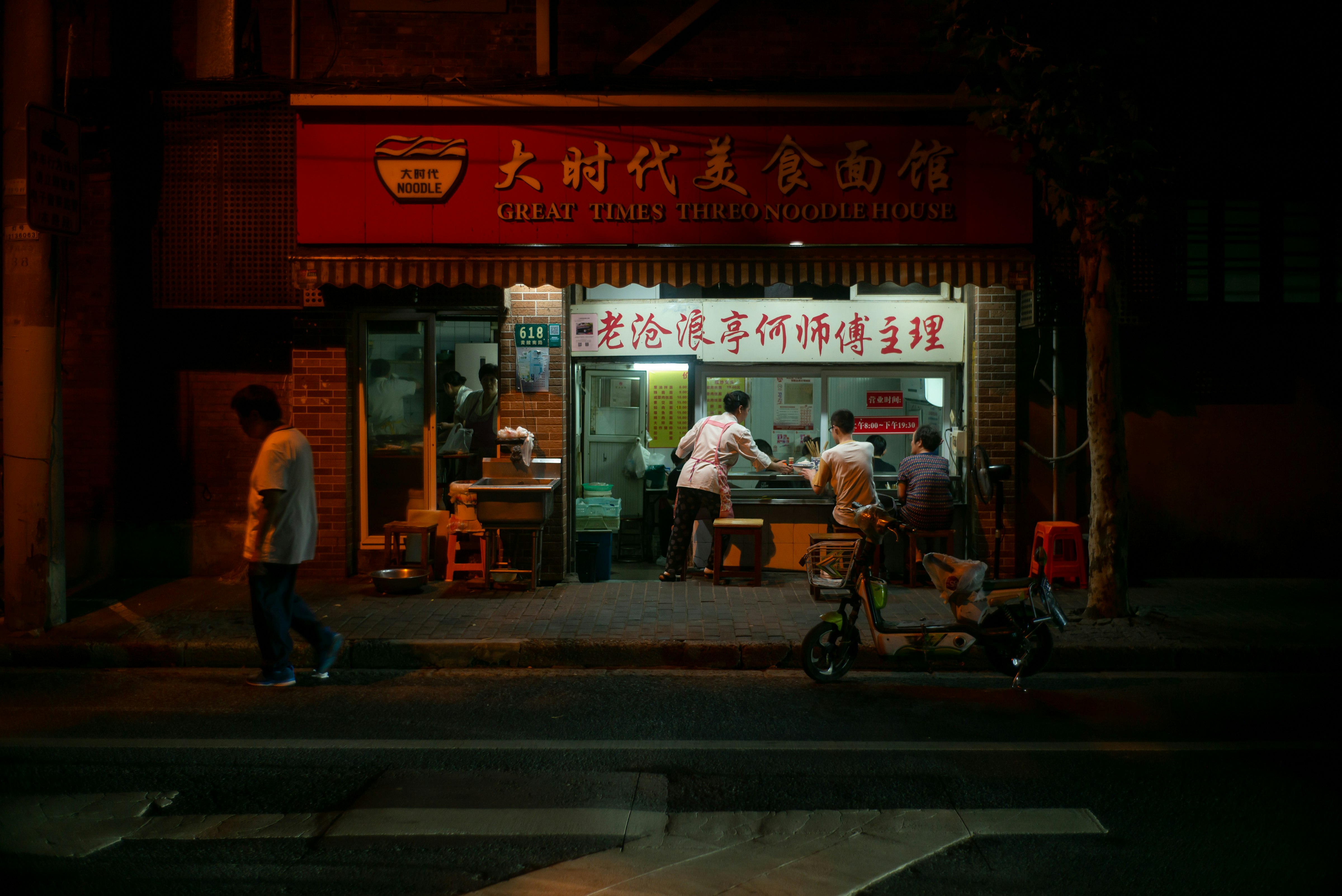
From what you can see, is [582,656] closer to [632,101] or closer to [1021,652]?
[1021,652]

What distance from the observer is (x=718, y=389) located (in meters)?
11.3

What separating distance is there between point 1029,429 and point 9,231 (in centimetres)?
952

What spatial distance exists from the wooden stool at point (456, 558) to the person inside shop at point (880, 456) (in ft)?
14.2

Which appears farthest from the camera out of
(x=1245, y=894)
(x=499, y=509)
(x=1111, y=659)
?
(x=499, y=509)

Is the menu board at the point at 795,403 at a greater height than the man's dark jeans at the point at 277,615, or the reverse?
the menu board at the point at 795,403

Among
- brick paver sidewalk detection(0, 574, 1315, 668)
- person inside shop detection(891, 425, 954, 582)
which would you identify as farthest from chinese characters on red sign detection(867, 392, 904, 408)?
brick paver sidewalk detection(0, 574, 1315, 668)

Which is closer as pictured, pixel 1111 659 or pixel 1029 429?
pixel 1111 659

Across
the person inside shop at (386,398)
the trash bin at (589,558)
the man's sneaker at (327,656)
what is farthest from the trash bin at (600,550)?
the man's sneaker at (327,656)

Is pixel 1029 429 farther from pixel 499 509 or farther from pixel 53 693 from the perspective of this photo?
pixel 53 693

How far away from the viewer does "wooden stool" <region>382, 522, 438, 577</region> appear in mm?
10422

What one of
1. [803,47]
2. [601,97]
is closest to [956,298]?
[803,47]

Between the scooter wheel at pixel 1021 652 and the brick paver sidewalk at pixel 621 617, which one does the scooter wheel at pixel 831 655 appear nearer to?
the brick paver sidewalk at pixel 621 617

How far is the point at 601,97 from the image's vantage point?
9914 millimetres

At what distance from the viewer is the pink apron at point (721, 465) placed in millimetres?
10484
